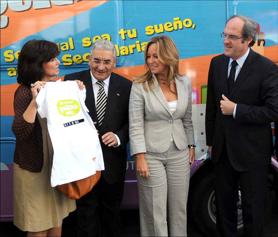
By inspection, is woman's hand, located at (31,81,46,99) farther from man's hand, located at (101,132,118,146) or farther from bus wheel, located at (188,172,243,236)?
bus wheel, located at (188,172,243,236)

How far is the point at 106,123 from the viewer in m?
3.10

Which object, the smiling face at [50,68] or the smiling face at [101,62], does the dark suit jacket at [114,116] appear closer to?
the smiling face at [101,62]

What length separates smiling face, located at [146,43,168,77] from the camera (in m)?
2.87

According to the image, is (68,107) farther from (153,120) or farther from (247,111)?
(247,111)

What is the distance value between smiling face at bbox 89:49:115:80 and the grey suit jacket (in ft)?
Result: 0.87

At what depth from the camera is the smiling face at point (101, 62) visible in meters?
2.99

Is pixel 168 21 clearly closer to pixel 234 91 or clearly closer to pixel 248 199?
pixel 234 91

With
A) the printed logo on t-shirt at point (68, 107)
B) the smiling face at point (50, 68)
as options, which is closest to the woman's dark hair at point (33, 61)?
the smiling face at point (50, 68)

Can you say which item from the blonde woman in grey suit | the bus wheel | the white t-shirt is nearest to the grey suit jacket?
the blonde woman in grey suit

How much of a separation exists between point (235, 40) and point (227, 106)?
0.49m

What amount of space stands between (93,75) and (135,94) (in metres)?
0.42

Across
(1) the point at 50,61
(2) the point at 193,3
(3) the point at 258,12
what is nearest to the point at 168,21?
(2) the point at 193,3

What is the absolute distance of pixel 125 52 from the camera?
3.65 meters

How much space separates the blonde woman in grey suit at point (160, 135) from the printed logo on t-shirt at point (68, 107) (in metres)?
0.51
